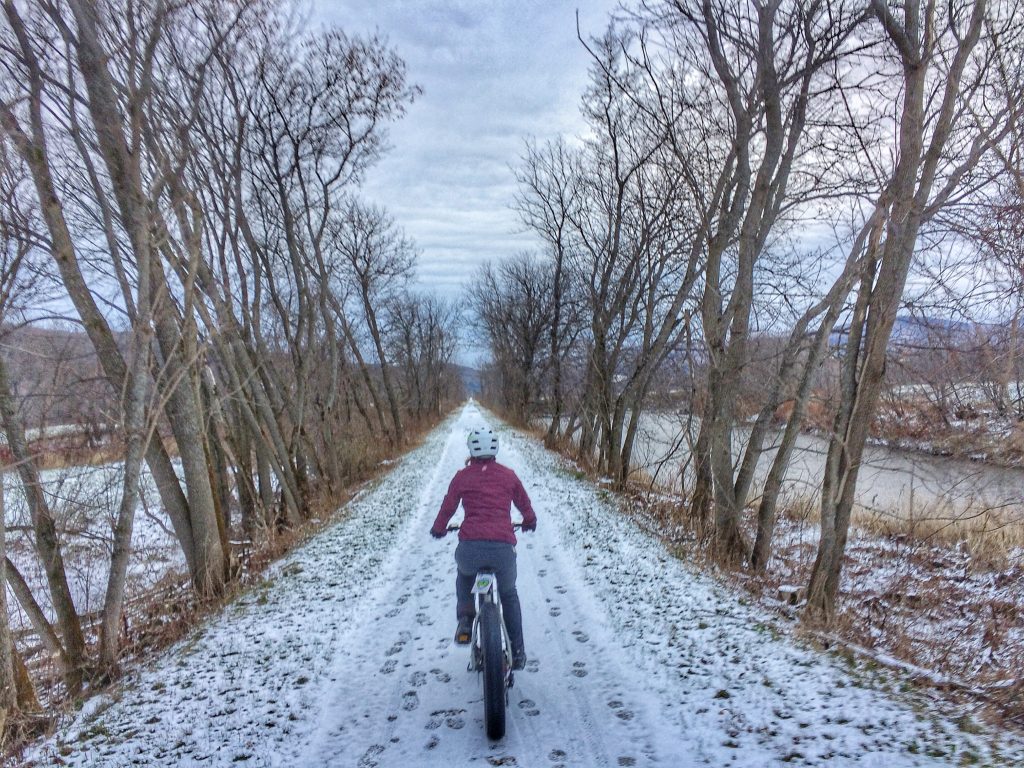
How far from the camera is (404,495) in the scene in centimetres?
1327

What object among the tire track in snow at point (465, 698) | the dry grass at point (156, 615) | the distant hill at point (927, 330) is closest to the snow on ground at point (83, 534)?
the dry grass at point (156, 615)

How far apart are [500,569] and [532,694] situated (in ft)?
2.95

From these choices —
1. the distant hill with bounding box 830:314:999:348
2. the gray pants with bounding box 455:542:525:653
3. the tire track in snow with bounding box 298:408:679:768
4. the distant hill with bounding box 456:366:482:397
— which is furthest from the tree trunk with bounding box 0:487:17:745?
the distant hill with bounding box 456:366:482:397

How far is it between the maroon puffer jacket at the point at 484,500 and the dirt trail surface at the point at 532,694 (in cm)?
111

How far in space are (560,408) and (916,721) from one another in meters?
21.2

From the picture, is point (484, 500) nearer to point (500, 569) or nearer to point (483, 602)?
point (500, 569)

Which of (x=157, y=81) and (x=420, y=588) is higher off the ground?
(x=157, y=81)

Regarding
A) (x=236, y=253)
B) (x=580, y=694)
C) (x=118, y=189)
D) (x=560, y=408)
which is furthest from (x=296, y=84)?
(x=560, y=408)

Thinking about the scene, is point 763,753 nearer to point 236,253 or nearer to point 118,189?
point 118,189

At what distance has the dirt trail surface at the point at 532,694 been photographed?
3463mm

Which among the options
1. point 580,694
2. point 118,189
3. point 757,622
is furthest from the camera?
point 118,189

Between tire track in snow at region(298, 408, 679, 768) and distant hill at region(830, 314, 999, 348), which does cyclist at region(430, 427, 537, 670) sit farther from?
distant hill at region(830, 314, 999, 348)

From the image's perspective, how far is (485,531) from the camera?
4176 millimetres

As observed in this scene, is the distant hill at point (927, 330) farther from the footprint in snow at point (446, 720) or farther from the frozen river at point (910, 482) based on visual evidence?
the footprint in snow at point (446, 720)
